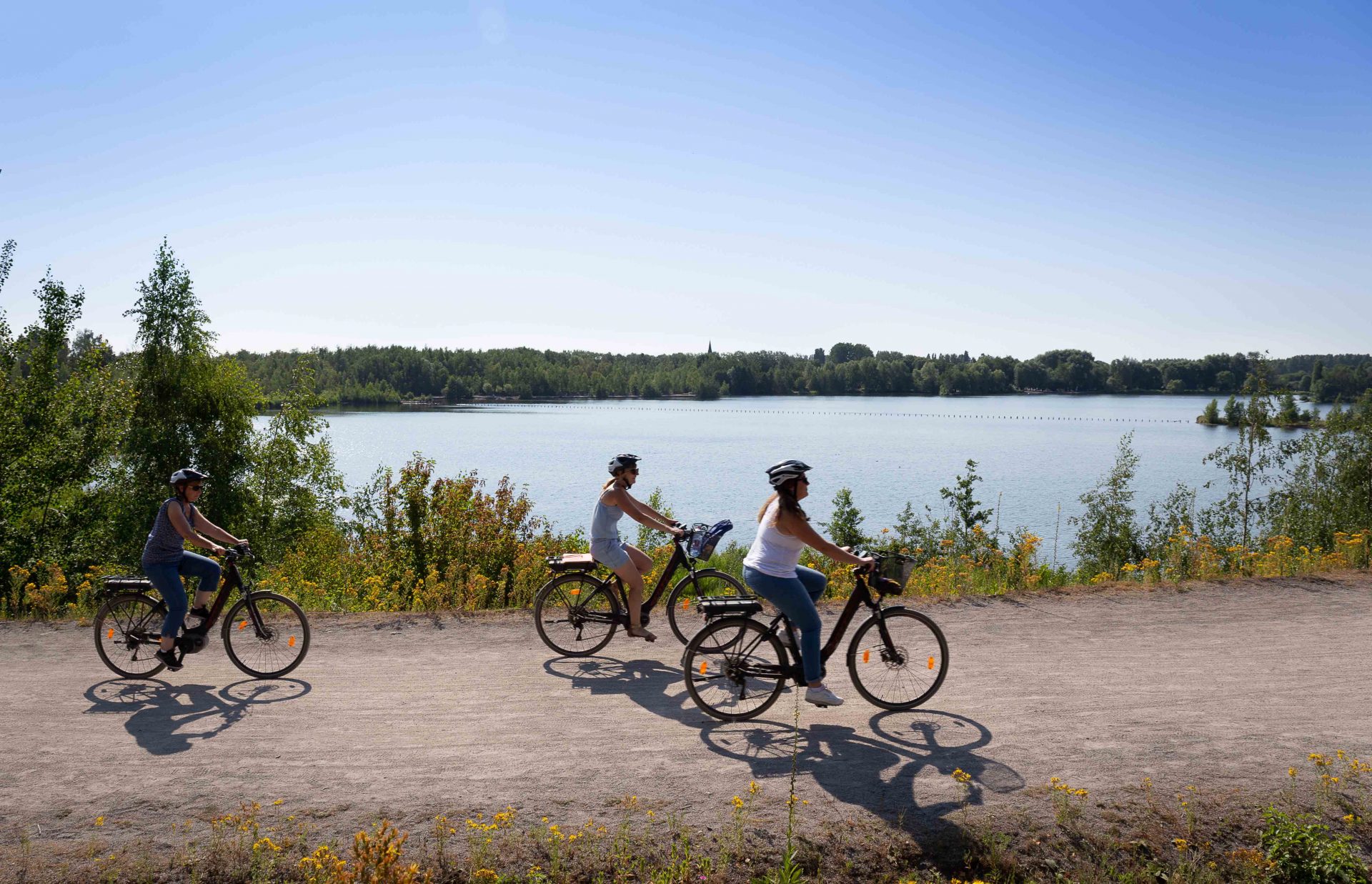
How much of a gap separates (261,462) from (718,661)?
2989 centimetres

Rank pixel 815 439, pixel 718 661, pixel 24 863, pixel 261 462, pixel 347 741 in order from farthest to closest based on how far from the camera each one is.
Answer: pixel 815 439 < pixel 261 462 < pixel 718 661 < pixel 347 741 < pixel 24 863

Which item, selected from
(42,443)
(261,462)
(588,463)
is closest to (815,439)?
(588,463)

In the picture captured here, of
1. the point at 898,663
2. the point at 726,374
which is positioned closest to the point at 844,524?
the point at 898,663

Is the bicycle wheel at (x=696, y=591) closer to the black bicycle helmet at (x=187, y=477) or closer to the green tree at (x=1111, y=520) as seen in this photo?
the black bicycle helmet at (x=187, y=477)

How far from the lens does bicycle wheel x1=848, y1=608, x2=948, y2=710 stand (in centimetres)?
675

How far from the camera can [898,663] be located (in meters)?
6.77

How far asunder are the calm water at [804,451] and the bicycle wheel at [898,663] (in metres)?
20.7

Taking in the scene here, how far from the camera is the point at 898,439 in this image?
270 feet

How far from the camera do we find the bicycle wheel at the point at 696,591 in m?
8.41

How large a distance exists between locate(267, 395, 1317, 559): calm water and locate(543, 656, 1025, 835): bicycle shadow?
2121 cm

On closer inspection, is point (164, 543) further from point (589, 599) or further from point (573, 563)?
point (589, 599)

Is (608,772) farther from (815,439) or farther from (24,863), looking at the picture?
(815,439)

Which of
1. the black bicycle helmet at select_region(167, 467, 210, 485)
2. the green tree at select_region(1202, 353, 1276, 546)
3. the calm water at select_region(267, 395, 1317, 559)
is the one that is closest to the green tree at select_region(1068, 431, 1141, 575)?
the green tree at select_region(1202, 353, 1276, 546)

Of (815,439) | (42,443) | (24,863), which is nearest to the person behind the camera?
(24,863)
